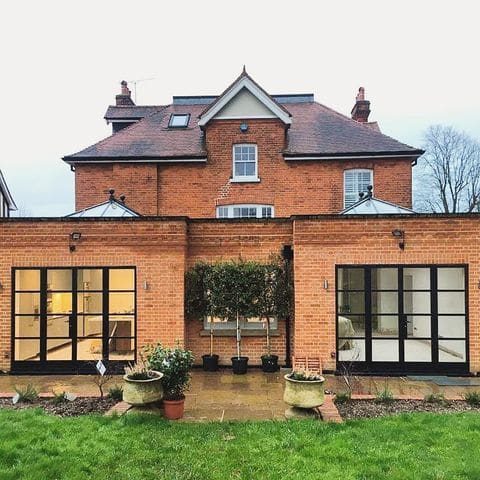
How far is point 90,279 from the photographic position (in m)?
11.8

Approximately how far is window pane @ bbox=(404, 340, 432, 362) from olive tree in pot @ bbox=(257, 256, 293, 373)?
291 centimetres

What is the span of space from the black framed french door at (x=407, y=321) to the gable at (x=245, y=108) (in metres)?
9.73

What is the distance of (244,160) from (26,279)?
32.7 feet

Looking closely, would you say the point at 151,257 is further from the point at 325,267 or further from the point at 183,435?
the point at 183,435

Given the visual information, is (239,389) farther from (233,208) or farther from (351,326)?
(233,208)

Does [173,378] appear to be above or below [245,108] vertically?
below

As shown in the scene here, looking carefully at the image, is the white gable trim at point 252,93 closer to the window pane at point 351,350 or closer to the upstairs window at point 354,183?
the upstairs window at point 354,183

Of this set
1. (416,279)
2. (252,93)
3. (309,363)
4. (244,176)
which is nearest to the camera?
(309,363)

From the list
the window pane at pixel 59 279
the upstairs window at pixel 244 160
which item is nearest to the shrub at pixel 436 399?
the window pane at pixel 59 279

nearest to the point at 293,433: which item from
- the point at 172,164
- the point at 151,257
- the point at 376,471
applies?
the point at 376,471

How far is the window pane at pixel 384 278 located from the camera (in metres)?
11.5

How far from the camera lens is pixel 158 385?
7.77 metres

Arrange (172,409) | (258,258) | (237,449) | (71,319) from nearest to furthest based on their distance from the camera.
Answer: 1. (237,449)
2. (172,409)
3. (71,319)
4. (258,258)

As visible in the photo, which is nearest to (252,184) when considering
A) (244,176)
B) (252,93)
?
(244,176)
